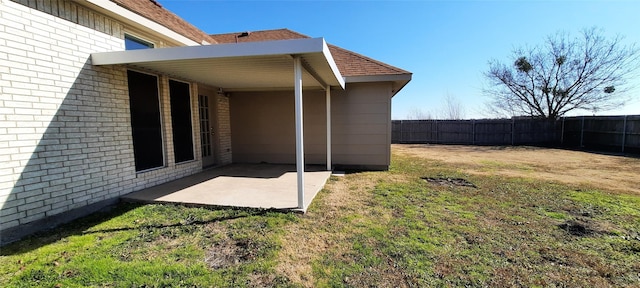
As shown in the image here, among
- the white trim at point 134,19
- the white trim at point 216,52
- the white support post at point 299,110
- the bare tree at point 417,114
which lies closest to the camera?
the white trim at point 216,52

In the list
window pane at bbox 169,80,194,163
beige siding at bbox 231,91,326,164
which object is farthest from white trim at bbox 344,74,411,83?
window pane at bbox 169,80,194,163

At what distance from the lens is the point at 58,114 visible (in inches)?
140

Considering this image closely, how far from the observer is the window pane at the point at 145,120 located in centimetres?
474

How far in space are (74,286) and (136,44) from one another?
14.2 ft

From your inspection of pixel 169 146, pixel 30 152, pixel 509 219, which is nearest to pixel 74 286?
pixel 30 152

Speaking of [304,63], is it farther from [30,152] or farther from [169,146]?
[30,152]

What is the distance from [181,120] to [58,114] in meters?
2.35

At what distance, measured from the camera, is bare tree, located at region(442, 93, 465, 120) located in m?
29.8

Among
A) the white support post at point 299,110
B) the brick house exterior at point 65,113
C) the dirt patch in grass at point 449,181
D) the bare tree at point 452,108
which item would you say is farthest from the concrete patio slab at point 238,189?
the bare tree at point 452,108

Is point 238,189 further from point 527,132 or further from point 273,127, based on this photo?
point 527,132

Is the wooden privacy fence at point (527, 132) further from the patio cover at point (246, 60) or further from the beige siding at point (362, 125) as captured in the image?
the patio cover at point (246, 60)

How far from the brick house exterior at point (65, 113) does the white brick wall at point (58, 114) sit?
0.01m

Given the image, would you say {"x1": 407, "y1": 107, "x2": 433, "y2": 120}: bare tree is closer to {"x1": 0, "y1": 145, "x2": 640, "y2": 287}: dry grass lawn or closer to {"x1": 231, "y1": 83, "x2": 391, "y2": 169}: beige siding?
{"x1": 231, "y1": 83, "x2": 391, "y2": 169}: beige siding

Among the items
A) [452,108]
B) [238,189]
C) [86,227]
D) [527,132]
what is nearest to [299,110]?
[238,189]
